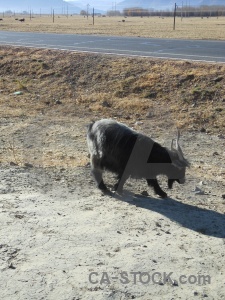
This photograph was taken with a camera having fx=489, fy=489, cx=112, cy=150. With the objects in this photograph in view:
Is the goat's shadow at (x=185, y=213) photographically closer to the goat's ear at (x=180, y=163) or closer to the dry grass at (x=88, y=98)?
the goat's ear at (x=180, y=163)

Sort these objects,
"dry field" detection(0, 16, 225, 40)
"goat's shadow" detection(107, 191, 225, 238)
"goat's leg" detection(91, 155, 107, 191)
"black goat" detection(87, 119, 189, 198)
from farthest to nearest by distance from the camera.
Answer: "dry field" detection(0, 16, 225, 40) < "goat's leg" detection(91, 155, 107, 191) < "black goat" detection(87, 119, 189, 198) < "goat's shadow" detection(107, 191, 225, 238)

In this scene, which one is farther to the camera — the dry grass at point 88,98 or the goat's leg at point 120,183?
the dry grass at point 88,98

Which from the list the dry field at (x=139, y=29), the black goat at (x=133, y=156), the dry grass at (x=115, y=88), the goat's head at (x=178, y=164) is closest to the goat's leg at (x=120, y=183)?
the black goat at (x=133, y=156)

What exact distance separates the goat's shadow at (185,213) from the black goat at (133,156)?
22cm

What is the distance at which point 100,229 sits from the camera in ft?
21.0

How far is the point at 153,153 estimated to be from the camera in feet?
24.4

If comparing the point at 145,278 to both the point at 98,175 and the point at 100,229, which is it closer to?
the point at 100,229

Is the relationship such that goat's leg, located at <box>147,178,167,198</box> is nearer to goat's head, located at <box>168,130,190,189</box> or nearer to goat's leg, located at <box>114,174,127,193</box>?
goat's head, located at <box>168,130,190,189</box>

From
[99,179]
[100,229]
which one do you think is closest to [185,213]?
[100,229]

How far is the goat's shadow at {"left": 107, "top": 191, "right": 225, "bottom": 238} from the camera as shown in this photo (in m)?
6.55

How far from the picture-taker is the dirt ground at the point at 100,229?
16.9 feet

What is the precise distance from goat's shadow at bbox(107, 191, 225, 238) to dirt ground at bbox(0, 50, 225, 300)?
0.05 feet

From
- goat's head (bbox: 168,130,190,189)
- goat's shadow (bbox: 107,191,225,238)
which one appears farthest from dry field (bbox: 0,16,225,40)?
goat's shadow (bbox: 107,191,225,238)

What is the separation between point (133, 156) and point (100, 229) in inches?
55.9
